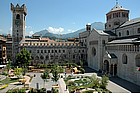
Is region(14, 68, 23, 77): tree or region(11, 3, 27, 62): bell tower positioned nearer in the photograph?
region(11, 3, 27, 62): bell tower

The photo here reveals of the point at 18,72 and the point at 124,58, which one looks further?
the point at 124,58

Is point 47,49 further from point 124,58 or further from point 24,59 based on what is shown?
point 124,58

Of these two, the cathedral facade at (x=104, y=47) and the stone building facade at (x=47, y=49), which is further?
the stone building facade at (x=47, y=49)

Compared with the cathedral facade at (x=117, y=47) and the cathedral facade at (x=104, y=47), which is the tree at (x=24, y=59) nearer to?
the cathedral facade at (x=104, y=47)

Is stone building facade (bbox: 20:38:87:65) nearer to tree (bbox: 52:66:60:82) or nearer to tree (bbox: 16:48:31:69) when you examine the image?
tree (bbox: 16:48:31:69)

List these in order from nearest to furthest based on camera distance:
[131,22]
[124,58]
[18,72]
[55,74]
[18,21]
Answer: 1. [55,74]
2. [18,72]
3. [18,21]
4. [124,58]
5. [131,22]

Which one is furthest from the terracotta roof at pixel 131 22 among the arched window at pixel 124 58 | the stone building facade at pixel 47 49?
the stone building facade at pixel 47 49

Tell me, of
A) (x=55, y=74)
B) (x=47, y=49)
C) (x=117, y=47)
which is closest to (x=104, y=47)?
(x=117, y=47)

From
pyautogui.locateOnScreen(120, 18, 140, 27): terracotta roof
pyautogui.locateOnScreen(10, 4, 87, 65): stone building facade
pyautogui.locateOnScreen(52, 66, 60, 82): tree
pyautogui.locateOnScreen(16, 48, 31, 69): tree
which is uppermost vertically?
pyautogui.locateOnScreen(120, 18, 140, 27): terracotta roof

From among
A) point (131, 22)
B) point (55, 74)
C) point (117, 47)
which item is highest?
point (131, 22)

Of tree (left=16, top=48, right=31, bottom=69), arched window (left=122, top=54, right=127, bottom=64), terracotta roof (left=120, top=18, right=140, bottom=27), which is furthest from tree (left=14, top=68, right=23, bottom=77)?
terracotta roof (left=120, top=18, right=140, bottom=27)

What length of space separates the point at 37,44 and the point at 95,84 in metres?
4.42

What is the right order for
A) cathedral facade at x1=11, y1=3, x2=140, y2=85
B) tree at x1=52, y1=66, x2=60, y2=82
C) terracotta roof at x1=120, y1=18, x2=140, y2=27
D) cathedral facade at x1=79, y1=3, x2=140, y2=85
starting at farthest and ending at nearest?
terracotta roof at x1=120, y1=18, x2=140, y2=27 → cathedral facade at x1=11, y1=3, x2=140, y2=85 → cathedral facade at x1=79, y1=3, x2=140, y2=85 → tree at x1=52, y1=66, x2=60, y2=82
